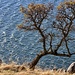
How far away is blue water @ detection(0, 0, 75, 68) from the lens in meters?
28.9

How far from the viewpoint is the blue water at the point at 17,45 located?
2888 cm

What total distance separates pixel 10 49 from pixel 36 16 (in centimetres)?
1051

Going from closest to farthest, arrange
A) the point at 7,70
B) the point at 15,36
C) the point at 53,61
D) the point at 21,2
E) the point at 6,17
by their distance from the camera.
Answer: the point at 7,70 → the point at 53,61 → the point at 15,36 → the point at 6,17 → the point at 21,2

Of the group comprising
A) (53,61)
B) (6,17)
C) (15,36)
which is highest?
(6,17)

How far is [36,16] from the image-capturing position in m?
21.7

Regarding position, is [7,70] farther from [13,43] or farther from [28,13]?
[13,43]

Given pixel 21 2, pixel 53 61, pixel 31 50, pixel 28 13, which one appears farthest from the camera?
pixel 21 2

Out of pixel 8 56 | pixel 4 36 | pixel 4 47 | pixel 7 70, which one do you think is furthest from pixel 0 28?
pixel 7 70

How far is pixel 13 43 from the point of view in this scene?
32594 mm

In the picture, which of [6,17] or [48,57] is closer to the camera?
[48,57]

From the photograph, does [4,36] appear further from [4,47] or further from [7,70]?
[7,70]

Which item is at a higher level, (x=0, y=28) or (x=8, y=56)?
(x=0, y=28)

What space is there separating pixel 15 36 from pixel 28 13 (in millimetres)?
A: 12629

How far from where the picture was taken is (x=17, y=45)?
106ft
